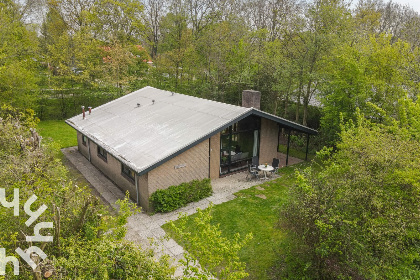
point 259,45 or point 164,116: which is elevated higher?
point 259,45

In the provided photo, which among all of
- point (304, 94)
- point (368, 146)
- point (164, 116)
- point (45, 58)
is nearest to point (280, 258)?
point (368, 146)

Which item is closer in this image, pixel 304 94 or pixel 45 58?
pixel 304 94

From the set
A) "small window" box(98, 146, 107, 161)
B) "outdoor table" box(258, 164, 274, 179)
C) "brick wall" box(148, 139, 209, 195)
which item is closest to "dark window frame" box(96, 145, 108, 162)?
"small window" box(98, 146, 107, 161)

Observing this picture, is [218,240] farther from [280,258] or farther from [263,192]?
[263,192]

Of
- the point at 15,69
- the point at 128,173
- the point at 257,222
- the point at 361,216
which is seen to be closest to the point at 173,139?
the point at 128,173

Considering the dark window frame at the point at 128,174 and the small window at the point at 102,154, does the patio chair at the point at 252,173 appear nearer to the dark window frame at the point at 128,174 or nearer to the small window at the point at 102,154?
the dark window frame at the point at 128,174

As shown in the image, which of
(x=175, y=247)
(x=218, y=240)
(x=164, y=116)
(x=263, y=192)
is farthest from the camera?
(x=164, y=116)

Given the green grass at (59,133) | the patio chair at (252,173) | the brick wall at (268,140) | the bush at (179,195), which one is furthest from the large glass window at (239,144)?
the green grass at (59,133)

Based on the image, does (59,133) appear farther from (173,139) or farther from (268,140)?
(268,140)
